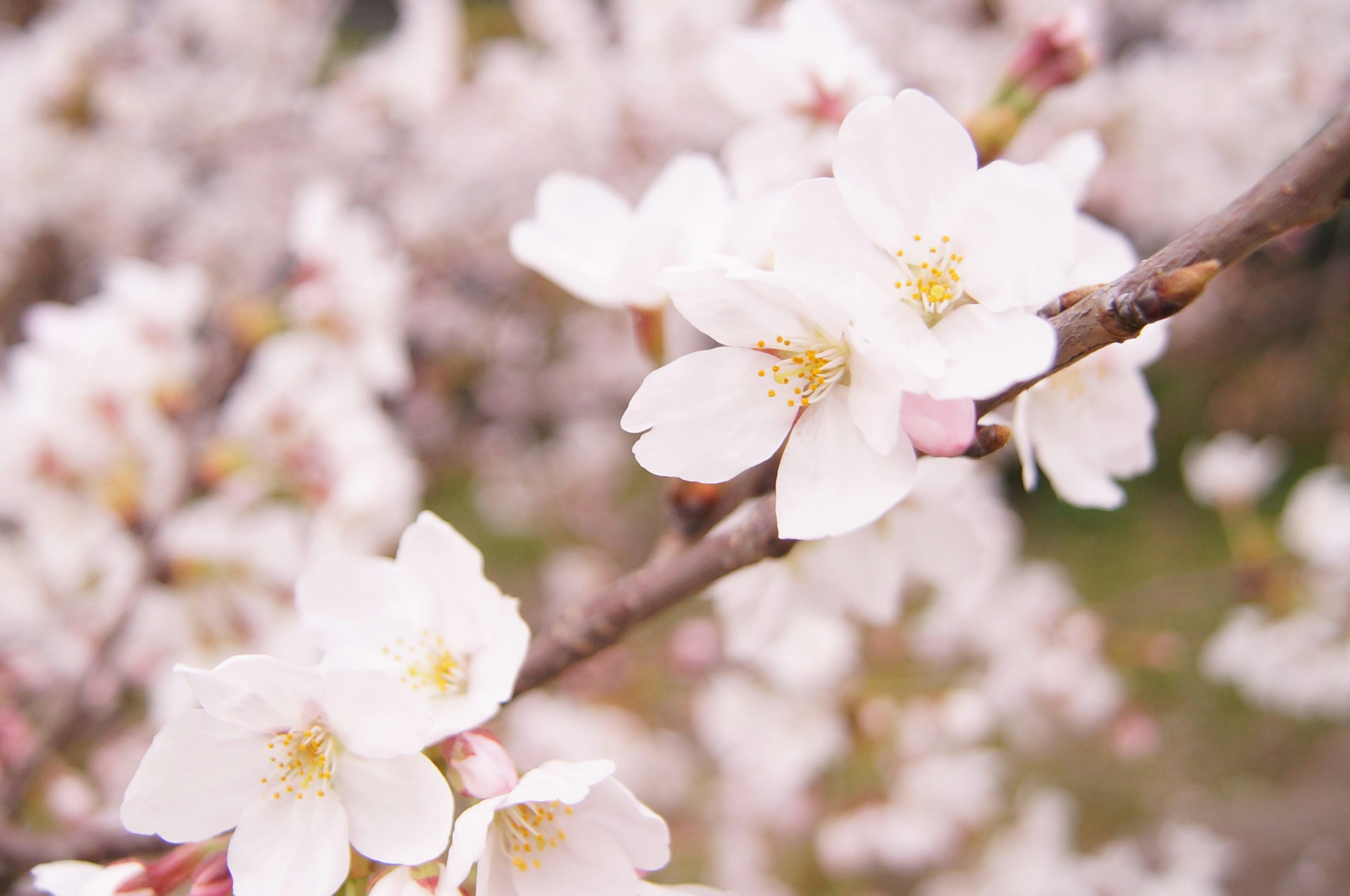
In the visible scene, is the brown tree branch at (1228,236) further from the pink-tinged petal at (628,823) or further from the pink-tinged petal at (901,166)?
the pink-tinged petal at (628,823)

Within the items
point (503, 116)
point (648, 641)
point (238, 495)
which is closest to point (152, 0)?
point (503, 116)

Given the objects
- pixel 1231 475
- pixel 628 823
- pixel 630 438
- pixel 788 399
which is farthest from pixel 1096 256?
pixel 630 438

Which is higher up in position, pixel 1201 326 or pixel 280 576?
pixel 280 576

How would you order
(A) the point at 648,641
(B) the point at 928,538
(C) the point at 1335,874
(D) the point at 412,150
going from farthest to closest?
(A) the point at 648,641
(D) the point at 412,150
(C) the point at 1335,874
(B) the point at 928,538

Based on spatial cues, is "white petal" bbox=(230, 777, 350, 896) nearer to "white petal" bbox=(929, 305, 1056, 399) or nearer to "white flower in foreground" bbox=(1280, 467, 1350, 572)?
"white petal" bbox=(929, 305, 1056, 399)

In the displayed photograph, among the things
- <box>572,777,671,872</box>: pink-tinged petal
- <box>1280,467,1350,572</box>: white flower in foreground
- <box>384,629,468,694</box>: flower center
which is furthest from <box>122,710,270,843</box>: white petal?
<box>1280,467,1350,572</box>: white flower in foreground

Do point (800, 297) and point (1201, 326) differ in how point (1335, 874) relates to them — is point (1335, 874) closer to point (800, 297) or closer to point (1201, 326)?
point (1201, 326)

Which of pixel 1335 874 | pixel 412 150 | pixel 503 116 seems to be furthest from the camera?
pixel 412 150

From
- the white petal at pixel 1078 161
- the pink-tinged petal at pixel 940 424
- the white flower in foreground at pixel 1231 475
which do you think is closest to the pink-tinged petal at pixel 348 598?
the pink-tinged petal at pixel 940 424
